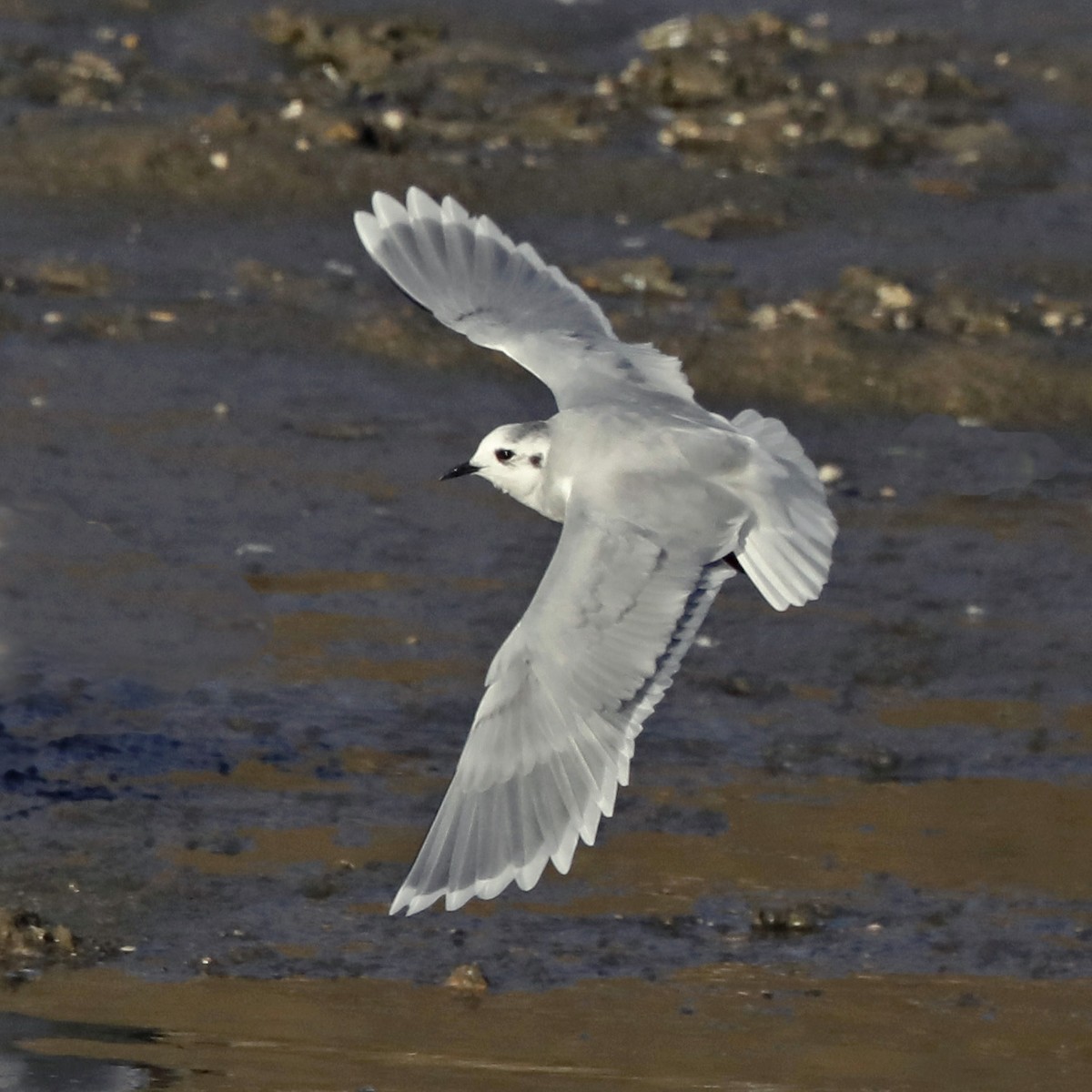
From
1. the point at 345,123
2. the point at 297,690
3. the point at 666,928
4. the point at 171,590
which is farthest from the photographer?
the point at 345,123

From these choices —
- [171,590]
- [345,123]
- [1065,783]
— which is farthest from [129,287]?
[1065,783]

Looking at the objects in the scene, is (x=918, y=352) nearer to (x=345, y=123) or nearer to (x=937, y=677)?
(x=937, y=677)

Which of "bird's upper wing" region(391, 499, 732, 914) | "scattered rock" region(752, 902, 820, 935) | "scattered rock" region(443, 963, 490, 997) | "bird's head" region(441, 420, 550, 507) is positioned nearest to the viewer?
"bird's upper wing" region(391, 499, 732, 914)

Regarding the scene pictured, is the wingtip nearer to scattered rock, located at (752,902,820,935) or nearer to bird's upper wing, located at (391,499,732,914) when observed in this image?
bird's upper wing, located at (391,499,732,914)

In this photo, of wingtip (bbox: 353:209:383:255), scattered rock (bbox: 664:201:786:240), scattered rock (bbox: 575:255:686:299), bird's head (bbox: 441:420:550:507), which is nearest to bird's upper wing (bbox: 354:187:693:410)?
wingtip (bbox: 353:209:383:255)

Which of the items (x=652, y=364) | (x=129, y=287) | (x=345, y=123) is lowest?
(x=652, y=364)

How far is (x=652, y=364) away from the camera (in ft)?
19.0

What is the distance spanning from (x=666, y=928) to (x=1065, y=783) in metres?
1.37

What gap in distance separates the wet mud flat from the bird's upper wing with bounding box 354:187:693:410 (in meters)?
1.01

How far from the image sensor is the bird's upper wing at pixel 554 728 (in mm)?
4293

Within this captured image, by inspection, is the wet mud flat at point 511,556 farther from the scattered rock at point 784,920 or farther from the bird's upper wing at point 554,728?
the bird's upper wing at point 554,728

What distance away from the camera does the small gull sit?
436 cm

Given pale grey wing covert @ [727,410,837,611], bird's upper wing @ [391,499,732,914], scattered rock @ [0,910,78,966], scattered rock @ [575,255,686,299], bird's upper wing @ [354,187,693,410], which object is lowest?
scattered rock @ [0,910,78,966]

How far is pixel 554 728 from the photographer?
14.5 feet
